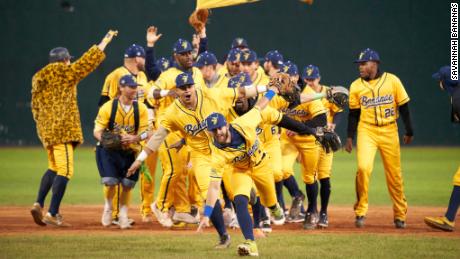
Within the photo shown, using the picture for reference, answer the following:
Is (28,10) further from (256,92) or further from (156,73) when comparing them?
(256,92)

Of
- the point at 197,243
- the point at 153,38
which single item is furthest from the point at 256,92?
the point at 153,38

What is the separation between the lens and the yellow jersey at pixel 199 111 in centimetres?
984

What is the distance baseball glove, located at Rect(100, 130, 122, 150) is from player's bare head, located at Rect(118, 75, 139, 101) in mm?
565

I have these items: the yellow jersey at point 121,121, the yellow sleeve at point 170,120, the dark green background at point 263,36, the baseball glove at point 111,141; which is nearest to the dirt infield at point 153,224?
the baseball glove at point 111,141

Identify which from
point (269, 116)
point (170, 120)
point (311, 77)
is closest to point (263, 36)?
point (311, 77)

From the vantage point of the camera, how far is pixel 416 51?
28.6 metres

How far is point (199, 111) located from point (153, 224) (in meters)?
2.76

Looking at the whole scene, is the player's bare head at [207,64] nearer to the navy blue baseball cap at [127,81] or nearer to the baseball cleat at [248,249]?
the navy blue baseball cap at [127,81]

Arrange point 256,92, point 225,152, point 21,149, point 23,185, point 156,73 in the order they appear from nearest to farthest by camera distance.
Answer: point 225,152 < point 256,92 < point 156,73 < point 23,185 < point 21,149

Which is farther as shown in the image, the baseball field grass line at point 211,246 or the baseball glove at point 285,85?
the baseball glove at point 285,85

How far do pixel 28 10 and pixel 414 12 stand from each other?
501 inches

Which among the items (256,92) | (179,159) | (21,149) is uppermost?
(256,92)

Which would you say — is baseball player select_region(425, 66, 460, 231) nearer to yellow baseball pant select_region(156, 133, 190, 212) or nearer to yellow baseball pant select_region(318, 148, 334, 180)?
yellow baseball pant select_region(318, 148, 334, 180)

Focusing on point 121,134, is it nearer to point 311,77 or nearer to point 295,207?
point 295,207
